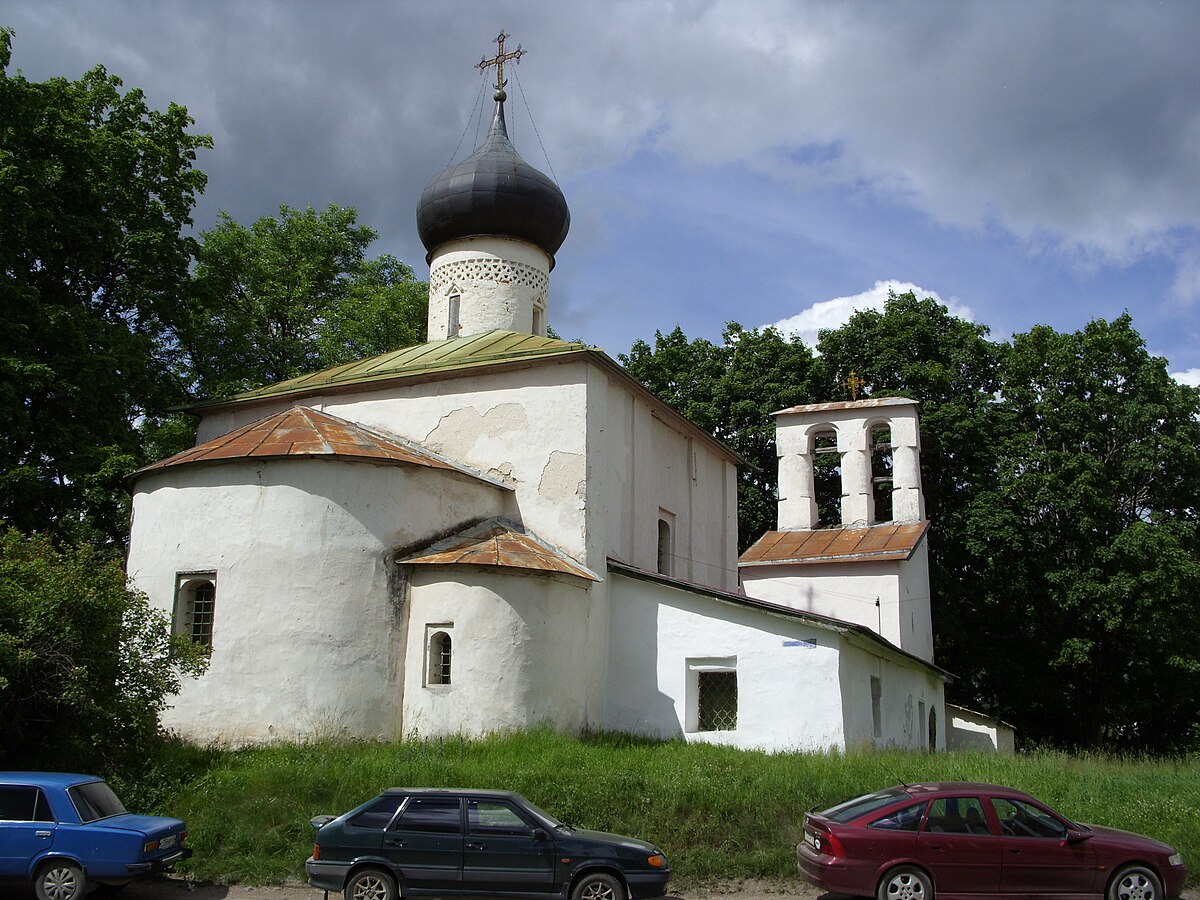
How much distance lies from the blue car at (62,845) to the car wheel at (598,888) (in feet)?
12.9

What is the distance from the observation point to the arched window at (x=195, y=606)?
15.9m

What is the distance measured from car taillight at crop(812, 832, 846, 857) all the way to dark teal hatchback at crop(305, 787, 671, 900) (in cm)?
140

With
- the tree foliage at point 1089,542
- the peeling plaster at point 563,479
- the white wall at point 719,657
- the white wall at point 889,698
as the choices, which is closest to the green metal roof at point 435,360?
the peeling plaster at point 563,479

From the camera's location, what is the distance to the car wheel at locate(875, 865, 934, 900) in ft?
31.7

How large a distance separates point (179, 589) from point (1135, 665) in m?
24.0

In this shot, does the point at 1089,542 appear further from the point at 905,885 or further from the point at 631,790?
the point at 905,885

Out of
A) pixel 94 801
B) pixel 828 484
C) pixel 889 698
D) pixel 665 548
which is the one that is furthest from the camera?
pixel 828 484

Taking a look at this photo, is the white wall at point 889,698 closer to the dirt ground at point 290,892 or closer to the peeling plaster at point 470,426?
the dirt ground at point 290,892

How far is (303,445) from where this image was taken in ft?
52.5

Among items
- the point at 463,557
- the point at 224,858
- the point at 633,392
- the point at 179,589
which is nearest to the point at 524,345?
the point at 633,392

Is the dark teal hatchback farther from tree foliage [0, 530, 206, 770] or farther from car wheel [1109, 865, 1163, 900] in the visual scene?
tree foliage [0, 530, 206, 770]

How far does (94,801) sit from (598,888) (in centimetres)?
494

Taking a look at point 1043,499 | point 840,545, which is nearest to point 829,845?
point 840,545

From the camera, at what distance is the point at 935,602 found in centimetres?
3095
